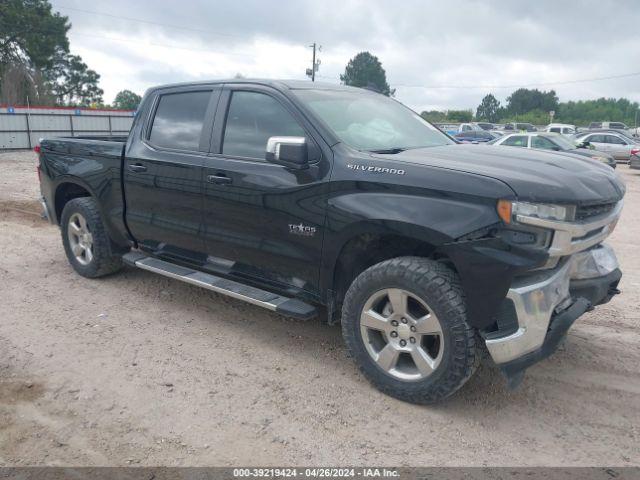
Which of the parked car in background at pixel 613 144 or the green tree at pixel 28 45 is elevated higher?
the green tree at pixel 28 45

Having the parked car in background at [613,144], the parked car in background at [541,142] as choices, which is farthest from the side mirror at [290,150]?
the parked car in background at [613,144]

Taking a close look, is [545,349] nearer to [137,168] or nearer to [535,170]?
[535,170]

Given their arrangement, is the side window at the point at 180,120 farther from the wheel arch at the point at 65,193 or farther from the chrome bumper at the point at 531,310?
the chrome bumper at the point at 531,310

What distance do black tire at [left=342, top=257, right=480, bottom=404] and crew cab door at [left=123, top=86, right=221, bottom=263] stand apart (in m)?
1.63

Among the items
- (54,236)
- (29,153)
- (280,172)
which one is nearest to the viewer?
(280,172)

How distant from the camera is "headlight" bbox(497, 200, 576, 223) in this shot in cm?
289

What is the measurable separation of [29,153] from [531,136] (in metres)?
19.9

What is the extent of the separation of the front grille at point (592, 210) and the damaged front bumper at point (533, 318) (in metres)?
0.24

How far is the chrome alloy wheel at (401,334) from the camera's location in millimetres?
3232

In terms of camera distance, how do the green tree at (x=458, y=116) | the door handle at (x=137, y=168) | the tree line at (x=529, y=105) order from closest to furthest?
1. the door handle at (x=137, y=168)
2. the green tree at (x=458, y=116)
3. the tree line at (x=529, y=105)

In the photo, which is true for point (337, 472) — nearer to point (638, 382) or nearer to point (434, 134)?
point (638, 382)

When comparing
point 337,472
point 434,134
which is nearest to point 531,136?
point 434,134

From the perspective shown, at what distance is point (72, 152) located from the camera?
18.3ft

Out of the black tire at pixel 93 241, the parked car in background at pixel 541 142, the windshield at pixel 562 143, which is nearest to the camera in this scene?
the black tire at pixel 93 241
